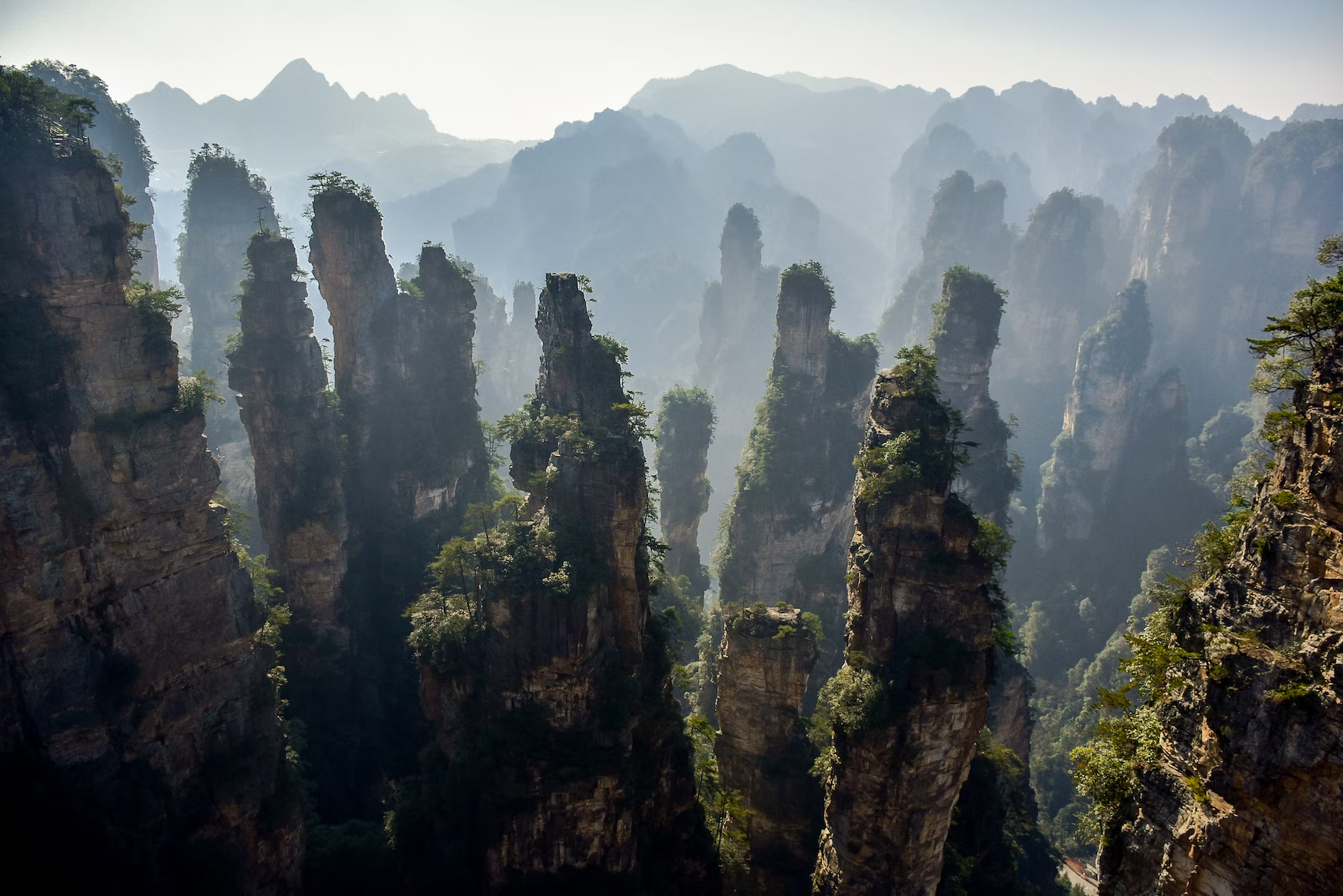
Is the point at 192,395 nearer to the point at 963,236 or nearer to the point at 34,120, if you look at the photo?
the point at 34,120

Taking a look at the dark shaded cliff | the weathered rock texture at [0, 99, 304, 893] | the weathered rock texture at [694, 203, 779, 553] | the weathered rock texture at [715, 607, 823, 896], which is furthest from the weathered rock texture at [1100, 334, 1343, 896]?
the weathered rock texture at [694, 203, 779, 553]

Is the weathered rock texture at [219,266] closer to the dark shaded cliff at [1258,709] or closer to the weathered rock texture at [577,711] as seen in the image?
the weathered rock texture at [577,711]

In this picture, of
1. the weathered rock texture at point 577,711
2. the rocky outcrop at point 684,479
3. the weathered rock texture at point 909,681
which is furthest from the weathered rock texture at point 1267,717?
the rocky outcrop at point 684,479

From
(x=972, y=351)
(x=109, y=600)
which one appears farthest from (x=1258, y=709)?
(x=972, y=351)

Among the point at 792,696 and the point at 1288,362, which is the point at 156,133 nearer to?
the point at 792,696

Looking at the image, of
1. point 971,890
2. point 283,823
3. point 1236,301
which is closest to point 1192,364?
point 1236,301
